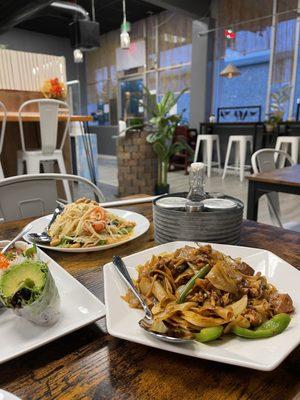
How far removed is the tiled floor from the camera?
145 inches

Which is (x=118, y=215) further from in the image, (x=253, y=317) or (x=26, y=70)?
(x=26, y=70)

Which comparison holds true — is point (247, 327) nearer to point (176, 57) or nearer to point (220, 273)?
point (220, 273)

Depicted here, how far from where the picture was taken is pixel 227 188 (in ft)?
17.1

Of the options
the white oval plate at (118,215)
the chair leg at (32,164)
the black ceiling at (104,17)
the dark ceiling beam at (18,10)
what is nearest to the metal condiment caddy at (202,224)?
the white oval plate at (118,215)

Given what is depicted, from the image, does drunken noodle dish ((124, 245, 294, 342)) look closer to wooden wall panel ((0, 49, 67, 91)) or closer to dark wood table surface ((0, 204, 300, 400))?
dark wood table surface ((0, 204, 300, 400))

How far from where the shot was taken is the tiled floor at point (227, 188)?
3691mm

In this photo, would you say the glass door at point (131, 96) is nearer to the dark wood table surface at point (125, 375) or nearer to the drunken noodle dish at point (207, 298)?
the drunken noodle dish at point (207, 298)

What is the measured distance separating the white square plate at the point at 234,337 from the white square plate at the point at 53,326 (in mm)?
34

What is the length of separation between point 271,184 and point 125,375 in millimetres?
1573

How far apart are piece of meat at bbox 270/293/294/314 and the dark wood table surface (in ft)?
0.19

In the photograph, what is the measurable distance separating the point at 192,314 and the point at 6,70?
13.5ft

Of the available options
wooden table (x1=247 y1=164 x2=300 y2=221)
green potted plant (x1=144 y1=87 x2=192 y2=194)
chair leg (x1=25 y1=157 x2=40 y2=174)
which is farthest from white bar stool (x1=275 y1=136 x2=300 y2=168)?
chair leg (x1=25 y1=157 x2=40 y2=174)

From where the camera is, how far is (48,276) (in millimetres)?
465

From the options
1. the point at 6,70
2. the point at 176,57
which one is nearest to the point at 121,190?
the point at 6,70
